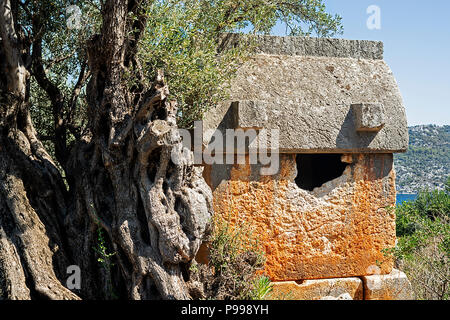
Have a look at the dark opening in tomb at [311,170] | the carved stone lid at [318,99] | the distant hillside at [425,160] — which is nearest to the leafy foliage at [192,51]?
the carved stone lid at [318,99]

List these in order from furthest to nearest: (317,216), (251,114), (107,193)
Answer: (317,216) < (251,114) < (107,193)

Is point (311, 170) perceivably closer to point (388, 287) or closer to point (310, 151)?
point (310, 151)

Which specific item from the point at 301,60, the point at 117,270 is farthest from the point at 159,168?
the point at 301,60

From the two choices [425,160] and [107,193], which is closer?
[107,193]

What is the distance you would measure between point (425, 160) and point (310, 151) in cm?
8002

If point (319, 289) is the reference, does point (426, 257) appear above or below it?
above

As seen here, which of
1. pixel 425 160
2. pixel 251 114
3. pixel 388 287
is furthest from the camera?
pixel 425 160

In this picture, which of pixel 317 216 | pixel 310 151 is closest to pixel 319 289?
pixel 317 216

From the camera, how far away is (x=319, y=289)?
5.85 metres

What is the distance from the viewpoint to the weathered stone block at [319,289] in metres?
5.67

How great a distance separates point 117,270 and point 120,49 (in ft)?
7.90

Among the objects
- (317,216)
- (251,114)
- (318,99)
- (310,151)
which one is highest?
(318,99)

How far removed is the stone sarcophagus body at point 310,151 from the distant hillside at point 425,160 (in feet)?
217

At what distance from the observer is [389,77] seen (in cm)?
637
